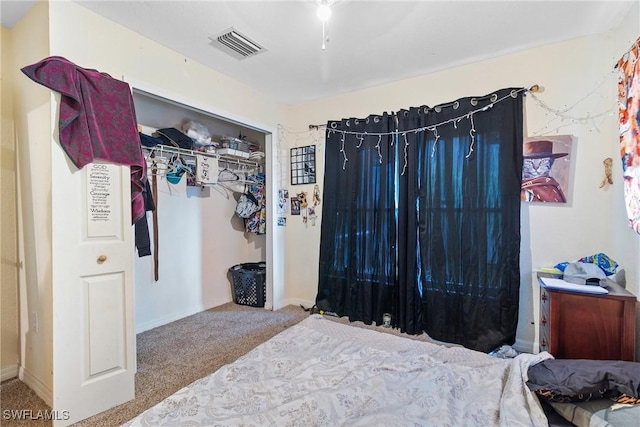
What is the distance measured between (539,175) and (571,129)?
0.39 metres

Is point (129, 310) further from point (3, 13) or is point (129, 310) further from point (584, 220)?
point (584, 220)

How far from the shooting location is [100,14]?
1.95 meters

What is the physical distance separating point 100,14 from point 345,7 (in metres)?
1.60

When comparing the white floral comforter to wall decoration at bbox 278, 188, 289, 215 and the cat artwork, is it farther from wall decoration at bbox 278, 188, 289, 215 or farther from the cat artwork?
wall decoration at bbox 278, 188, 289, 215

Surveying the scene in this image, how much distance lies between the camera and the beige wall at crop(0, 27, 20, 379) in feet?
6.63

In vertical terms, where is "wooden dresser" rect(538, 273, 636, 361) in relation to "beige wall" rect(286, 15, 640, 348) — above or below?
below

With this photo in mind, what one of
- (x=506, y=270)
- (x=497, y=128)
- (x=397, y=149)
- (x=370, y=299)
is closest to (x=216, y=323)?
(x=370, y=299)

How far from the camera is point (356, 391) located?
40.9 inches

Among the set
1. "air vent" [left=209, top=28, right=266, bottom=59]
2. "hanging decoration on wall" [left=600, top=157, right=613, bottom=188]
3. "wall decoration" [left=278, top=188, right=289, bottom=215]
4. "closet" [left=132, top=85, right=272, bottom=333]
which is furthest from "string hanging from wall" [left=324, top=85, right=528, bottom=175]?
"air vent" [left=209, top=28, right=266, bottom=59]

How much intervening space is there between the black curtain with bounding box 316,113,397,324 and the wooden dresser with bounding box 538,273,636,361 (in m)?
1.31

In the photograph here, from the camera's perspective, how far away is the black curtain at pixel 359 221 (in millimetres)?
2902

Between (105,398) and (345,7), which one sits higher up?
(345,7)

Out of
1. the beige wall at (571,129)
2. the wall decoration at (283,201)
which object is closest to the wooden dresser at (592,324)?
the beige wall at (571,129)

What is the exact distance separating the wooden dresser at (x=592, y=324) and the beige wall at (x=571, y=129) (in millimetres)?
314
